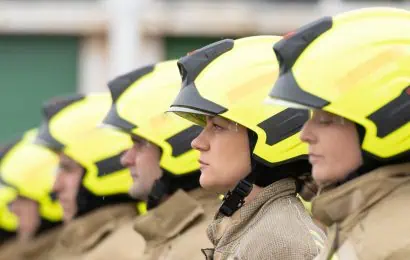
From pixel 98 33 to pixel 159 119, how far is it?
58.7 ft

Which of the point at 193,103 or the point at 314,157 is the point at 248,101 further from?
the point at 314,157

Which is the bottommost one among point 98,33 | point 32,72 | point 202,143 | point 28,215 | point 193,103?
point 32,72

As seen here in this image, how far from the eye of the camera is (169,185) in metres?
8.02

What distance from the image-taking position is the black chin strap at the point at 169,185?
794 centimetres

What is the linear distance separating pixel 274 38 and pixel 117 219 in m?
3.01

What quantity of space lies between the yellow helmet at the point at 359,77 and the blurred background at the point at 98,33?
1852 cm

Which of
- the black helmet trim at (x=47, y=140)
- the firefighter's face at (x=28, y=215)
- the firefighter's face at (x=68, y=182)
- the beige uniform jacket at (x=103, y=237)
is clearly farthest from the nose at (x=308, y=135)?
the firefighter's face at (x=28, y=215)

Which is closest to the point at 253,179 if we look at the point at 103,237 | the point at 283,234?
the point at 283,234

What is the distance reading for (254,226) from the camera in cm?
597

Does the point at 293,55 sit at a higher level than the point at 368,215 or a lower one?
higher

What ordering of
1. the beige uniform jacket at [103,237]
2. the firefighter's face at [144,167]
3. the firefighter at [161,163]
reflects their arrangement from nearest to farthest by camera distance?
the firefighter at [161,163] → the firefighter's face at [144,167] → the beige uniform jacket at [103,237]

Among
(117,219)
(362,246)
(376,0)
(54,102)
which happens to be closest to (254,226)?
(362,246)

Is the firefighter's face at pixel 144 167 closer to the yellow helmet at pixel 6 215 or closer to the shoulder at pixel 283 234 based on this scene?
the shoulder at pixel 283 234

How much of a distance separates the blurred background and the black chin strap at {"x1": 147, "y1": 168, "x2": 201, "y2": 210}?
16.0 meters
